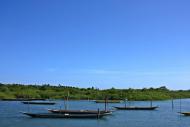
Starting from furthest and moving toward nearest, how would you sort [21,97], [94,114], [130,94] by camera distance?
[130,94], [21,97], [94,114]

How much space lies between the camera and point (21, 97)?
376 feet

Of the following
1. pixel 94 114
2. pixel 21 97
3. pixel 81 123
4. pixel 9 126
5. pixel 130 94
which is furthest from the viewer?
pixel 130 94

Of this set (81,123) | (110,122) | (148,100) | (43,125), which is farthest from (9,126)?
(148,100)

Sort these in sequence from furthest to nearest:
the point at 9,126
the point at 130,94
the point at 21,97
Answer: the point at 130,94 < the point at 21,97 < the point at 9,126

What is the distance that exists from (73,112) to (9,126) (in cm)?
1405

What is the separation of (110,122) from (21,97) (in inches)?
2594

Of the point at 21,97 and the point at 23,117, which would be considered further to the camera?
the point at 21,97

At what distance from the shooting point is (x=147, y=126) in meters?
47.6

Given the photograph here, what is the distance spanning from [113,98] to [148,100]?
402 inches

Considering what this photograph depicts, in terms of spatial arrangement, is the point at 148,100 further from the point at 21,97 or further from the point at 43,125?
the point at 43,125

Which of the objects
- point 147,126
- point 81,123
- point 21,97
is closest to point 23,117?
point 81,123

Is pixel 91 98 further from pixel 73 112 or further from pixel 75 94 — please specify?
pixel 73 112

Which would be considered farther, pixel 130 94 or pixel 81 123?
pixel 130 94

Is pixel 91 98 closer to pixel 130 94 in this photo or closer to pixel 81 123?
pixel 130 94
